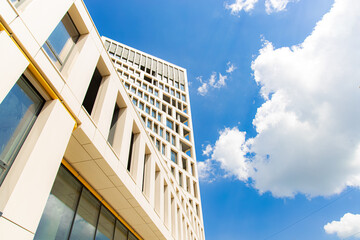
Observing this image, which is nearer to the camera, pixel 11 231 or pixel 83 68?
pixel 11 231

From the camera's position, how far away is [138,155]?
42.8 feet

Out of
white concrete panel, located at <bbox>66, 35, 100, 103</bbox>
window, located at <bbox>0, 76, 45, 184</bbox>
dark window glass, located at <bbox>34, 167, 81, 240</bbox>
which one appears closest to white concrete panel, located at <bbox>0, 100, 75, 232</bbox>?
window, located at <bbox>0, 76, 45, 184</bbox>

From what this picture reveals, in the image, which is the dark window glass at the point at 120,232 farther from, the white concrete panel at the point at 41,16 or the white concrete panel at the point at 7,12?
the white concrete panel at the point at 7,12

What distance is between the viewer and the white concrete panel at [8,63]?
5243 millimetres

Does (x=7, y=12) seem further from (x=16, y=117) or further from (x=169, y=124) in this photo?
(x=169, y=124)

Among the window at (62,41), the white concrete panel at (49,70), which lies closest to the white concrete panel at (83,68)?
the window at (62,41)

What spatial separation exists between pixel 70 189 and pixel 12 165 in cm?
A: 320

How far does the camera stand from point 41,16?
6980 millimetres

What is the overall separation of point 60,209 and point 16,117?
359cm

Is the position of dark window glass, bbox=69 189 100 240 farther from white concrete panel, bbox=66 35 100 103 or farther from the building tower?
the building tower

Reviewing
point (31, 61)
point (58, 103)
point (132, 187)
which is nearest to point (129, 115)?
point (132, 187)

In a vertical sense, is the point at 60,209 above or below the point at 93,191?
below

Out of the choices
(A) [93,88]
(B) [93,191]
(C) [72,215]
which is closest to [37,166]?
(C) [72,215]

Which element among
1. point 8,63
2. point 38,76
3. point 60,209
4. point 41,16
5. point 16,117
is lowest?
point 60,209
